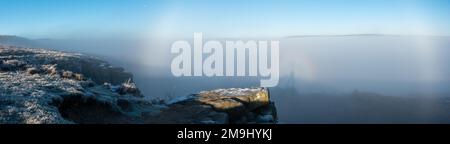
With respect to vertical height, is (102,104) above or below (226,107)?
above

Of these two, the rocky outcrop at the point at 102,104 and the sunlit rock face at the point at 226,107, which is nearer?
the rocky outcrop at the point at 102,104

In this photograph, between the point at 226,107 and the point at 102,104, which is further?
the point at 226,107

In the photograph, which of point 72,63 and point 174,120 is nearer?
point 174,120

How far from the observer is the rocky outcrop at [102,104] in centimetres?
1065

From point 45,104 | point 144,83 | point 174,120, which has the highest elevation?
point 45,104

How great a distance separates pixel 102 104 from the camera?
538 inches

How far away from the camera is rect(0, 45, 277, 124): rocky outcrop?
10.6 m

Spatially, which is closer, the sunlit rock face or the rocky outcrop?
A: the rocky outcrop
